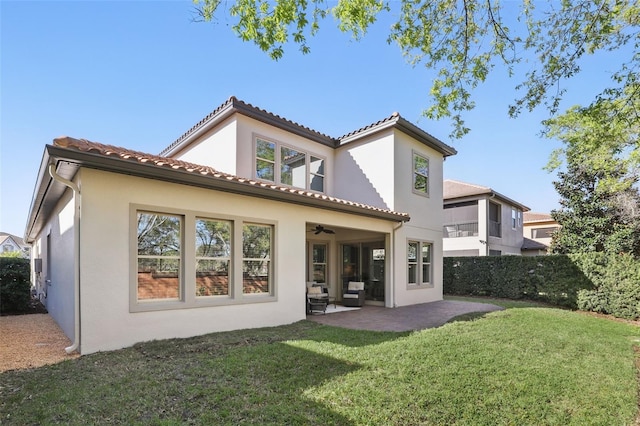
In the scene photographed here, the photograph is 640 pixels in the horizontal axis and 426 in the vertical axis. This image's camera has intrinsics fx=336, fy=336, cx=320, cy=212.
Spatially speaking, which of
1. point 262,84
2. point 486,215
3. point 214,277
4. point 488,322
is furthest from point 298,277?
point 486,215

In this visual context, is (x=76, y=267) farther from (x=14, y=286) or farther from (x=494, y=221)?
(x=494, y=221)

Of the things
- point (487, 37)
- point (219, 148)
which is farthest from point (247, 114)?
point (487, 37)

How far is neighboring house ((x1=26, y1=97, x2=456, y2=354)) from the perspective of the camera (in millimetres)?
6059

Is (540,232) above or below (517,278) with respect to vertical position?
above

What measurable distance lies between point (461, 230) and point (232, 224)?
853 inches

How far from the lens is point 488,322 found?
9.36 m

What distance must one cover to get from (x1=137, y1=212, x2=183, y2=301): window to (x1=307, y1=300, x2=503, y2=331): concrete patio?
4077 millimetres

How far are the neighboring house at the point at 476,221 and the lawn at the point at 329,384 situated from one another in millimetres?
17349

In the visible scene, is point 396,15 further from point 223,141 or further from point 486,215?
point 486,215

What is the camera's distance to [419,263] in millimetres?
13562

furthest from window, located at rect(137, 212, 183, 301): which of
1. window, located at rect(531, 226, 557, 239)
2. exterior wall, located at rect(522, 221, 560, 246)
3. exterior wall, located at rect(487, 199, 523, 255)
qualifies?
window, located at rect(531, 226, 557, 239)

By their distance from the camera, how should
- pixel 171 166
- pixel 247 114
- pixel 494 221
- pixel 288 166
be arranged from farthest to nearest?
pixel 494 221
pixel 288 166
pixel 247 114
pixel 171 166

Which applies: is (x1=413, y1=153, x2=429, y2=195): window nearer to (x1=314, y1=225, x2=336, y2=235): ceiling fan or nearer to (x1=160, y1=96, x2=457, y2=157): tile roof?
(x1=160, y1=96, x2=457, y2=157): tile roof

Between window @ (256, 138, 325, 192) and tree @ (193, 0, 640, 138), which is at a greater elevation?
tree @ (193, 0, 640, 138)
